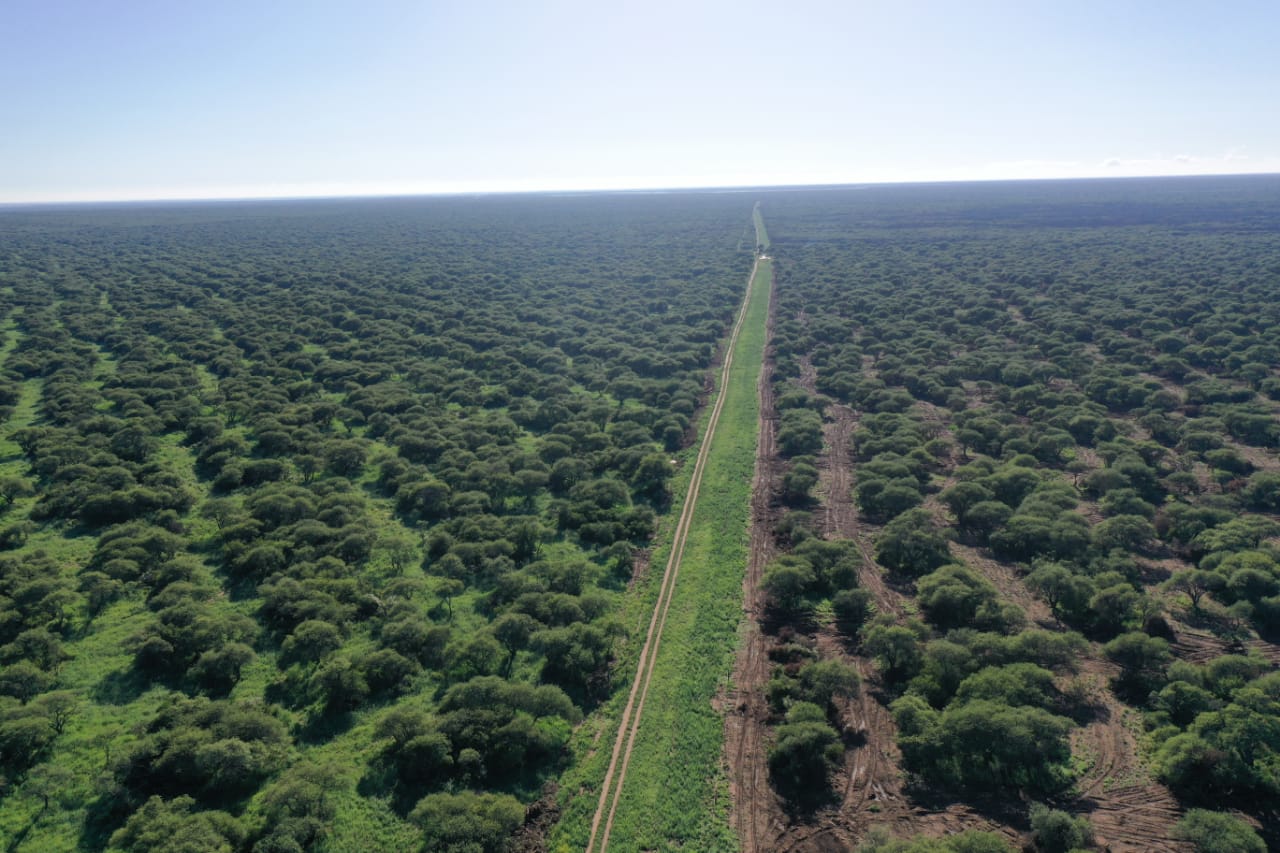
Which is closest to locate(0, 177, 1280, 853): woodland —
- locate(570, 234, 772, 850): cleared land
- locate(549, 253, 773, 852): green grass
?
locate(549, 253, 773, 852): green grass

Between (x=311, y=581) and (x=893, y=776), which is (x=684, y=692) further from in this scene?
(x=311, y=581)

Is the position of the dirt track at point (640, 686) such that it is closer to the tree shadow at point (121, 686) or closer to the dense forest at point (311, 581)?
the dense forest at point (311, 581)

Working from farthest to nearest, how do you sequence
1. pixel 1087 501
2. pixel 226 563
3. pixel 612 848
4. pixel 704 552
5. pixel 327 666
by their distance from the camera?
pixel 1087 501
pixel 704 552
pixel 226 563
pixel 327 666
pixel 612 848

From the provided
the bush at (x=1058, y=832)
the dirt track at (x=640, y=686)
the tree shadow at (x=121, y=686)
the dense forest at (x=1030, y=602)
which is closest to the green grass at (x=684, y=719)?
the dirt track at (x=640, y=686)

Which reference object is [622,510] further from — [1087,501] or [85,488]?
[85,488]

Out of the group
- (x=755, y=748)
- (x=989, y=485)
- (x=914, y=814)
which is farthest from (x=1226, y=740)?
(x=989, y=485)

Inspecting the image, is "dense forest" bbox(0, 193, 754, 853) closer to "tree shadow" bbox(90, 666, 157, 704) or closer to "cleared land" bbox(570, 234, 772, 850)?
"tree shadow" bbox(90, 666, 157, 704)

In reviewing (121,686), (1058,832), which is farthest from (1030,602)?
(121,686)
